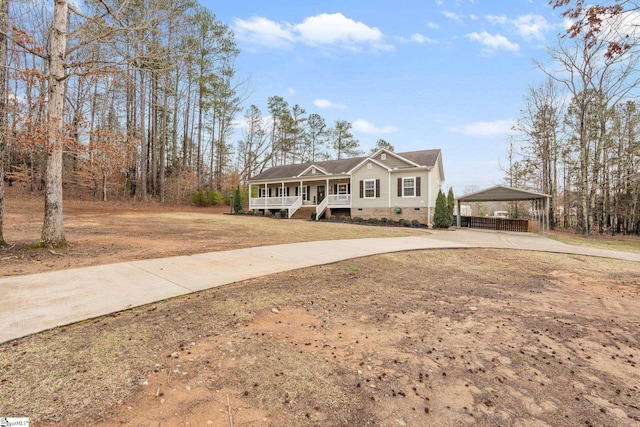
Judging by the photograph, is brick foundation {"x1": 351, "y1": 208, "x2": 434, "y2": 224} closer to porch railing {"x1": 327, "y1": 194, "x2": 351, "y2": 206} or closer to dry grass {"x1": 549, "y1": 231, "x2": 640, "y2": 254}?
porch railing {"x1": 327, "y1": 194, "x2": 351, "y2": 206}

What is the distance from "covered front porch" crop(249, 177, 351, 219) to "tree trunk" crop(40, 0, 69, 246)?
56.7 ft

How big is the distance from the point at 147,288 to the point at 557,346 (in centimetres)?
549

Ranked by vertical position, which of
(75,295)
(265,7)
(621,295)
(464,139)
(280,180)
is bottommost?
(621,295)

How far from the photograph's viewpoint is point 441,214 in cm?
1908

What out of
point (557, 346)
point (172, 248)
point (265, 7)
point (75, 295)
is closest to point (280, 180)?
point (265, 7)

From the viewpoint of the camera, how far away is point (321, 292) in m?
4.77

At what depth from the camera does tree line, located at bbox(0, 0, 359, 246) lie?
7039mm

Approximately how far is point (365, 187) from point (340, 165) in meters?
4.44

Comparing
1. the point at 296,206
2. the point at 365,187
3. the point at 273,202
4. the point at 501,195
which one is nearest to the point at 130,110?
the point at 273,202

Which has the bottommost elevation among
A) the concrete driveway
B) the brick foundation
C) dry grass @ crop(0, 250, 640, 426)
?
dry grass @ crop(0, 250, 640, 426)

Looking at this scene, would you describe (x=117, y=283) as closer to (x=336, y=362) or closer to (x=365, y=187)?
(x=336, y=362)

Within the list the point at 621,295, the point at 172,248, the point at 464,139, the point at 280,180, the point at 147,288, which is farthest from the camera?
the point at 280,180

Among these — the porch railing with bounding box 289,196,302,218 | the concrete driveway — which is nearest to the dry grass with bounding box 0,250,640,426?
the concrete driveway

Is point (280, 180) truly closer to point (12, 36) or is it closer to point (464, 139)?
point (464, 139)
